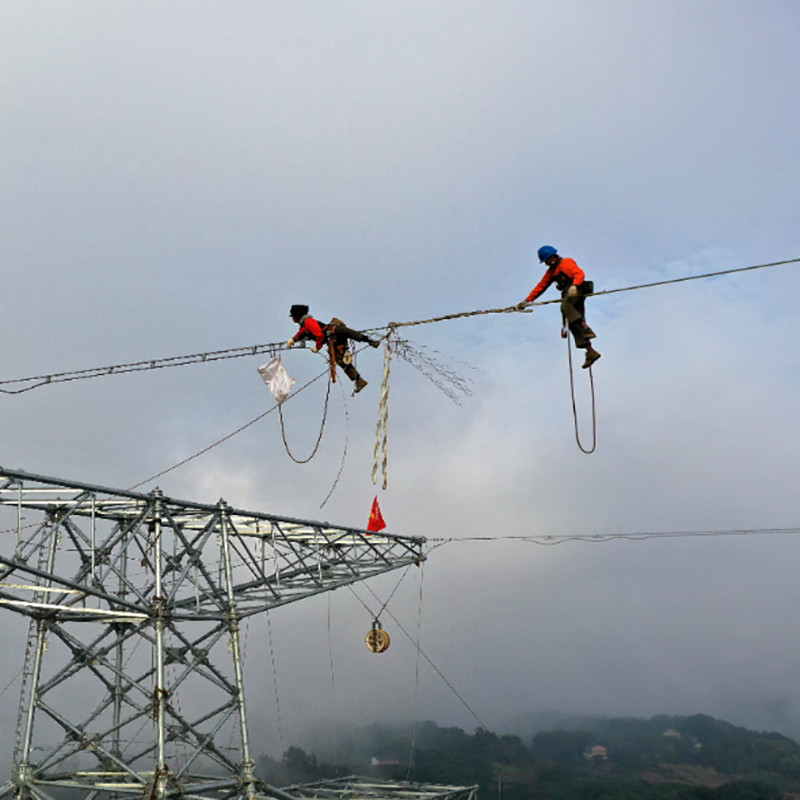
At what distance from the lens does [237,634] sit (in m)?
18.8

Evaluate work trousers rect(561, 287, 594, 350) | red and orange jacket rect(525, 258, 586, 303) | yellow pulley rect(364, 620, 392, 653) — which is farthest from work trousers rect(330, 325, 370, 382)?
yellow pulley rect(364, 620, 392, 653)

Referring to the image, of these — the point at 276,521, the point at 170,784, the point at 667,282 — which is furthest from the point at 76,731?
the point at 667,282

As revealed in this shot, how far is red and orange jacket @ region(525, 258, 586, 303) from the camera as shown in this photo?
11875 millimetres

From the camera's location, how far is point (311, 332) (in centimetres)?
1605

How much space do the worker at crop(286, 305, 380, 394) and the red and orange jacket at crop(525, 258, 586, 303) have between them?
15.0 ft

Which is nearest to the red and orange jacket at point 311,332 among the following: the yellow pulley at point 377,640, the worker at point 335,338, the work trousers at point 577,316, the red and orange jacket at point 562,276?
the worker at point 335,338

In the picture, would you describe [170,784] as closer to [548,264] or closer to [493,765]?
[548,264]

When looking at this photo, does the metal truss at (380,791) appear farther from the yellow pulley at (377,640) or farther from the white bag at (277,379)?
the white bag at (277,379)

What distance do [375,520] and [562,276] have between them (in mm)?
10720

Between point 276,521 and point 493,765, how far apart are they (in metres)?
64.7

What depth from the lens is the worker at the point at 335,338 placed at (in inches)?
627

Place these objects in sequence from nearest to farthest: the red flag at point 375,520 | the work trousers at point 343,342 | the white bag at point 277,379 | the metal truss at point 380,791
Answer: the work trousers at point 343,342, the white bag at point 277,379, the red flag at point 375,520, the metal truss at point 380,791

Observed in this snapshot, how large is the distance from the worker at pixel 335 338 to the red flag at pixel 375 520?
5547 mm

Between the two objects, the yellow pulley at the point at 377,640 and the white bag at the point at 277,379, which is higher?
the white bag at the point at 277,379
